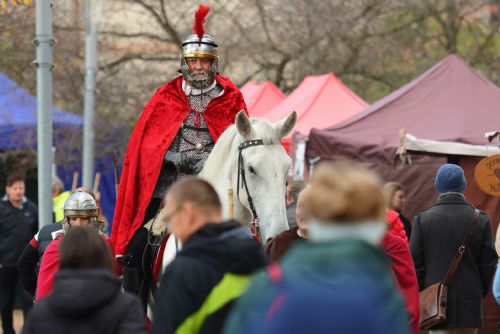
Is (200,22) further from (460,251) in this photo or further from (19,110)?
(19,110)

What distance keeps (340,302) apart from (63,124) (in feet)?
52.0

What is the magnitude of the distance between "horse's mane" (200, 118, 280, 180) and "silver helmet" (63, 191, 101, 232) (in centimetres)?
107

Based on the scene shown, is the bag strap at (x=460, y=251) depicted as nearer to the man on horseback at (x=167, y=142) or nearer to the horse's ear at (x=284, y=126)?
the man on horseback at (x=167, y=142)

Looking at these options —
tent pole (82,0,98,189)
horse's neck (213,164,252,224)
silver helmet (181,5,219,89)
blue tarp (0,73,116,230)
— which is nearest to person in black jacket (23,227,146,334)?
horse's neck (213,164,252,224)

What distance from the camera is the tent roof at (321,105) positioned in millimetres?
16734

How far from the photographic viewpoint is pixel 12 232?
12.7 metres

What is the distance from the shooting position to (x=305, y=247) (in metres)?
3.35

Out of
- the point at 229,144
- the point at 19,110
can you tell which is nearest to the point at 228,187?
the point at 229,144

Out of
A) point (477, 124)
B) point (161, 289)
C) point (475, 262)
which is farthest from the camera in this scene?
point (477, 124)

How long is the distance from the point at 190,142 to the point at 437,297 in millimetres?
2463

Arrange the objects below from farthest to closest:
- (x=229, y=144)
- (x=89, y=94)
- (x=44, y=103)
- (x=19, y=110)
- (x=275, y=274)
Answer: (x=89, y=94) < (x=19, y=110) < (x=44, y=103) < (x=229, y=144) < (x=275, y=274)

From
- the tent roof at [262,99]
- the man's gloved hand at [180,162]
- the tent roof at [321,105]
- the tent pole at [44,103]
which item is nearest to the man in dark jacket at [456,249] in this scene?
the man's gloved hand at [180,162]

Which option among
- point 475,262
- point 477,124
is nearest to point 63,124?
point 477,124

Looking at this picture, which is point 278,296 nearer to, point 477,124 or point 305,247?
point 305,247
